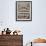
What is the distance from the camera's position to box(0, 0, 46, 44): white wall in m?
1.94

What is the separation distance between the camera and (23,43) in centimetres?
192

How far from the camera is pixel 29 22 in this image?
6.41 ft

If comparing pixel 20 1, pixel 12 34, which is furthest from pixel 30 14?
pixel 12 34

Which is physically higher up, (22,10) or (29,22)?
(22,10)

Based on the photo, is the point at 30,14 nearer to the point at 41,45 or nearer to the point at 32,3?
the point at 32,3

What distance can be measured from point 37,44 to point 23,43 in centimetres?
29

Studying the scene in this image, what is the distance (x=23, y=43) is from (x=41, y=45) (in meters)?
0.37

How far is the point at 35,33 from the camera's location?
1934mm

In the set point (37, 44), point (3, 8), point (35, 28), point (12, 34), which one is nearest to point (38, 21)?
point (35, 28)

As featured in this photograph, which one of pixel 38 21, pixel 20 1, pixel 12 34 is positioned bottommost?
pixel 12 34

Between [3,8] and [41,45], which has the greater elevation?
[3,8]

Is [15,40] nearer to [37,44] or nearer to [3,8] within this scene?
[37,44]

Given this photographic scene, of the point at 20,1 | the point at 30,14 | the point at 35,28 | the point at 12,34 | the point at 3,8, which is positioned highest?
the point at 20,1

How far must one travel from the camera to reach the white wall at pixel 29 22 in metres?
1.94
